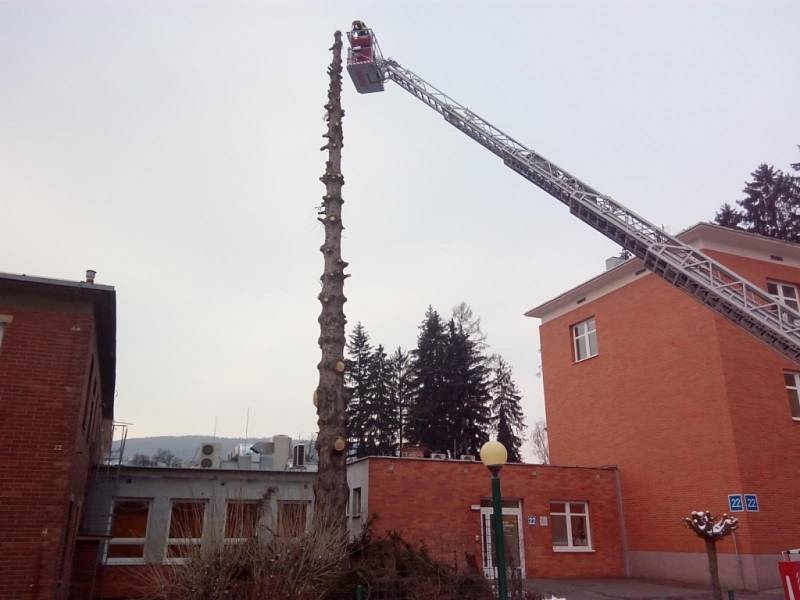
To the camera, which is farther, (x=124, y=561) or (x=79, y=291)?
(x=124, y=561)

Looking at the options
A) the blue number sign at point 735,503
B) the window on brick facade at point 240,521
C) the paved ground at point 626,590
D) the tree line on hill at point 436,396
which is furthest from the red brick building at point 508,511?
the tree line on hill at point 436,396

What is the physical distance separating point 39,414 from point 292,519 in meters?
5.42

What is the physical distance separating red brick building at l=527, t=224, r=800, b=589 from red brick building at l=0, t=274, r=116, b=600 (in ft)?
52.2

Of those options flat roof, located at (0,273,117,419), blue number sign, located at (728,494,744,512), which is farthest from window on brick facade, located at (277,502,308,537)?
blue number sign, located at (728,494,744,512)

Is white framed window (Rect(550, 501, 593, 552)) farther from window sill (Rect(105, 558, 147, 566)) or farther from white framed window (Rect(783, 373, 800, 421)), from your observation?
window sill (Rect(105, 558, 147, 566))

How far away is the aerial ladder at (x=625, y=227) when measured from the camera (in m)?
12.1

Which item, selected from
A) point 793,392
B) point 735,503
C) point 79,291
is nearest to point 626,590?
point 735,503

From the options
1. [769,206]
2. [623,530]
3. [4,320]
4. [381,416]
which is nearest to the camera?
[4,320]

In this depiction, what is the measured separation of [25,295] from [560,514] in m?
16.0

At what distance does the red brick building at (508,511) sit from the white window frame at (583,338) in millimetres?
4464

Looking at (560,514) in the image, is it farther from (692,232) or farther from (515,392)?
(515,392)

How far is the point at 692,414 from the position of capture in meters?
18.7

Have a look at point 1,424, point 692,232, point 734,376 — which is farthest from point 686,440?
point 1,424

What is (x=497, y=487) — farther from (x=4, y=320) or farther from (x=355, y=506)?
(x=355, y=506)
